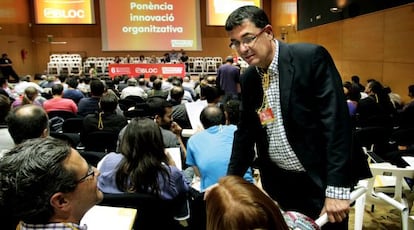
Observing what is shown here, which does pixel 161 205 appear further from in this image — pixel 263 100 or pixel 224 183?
pixel 224 183

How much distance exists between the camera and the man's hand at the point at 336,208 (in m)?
1.38

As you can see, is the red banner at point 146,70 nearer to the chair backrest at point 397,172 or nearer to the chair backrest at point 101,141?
the chair backrest at point 101,141

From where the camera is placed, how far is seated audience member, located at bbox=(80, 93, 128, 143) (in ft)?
13.0

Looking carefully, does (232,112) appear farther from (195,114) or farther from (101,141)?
(101,141)

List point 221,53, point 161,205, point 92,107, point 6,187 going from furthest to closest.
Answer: point 221,53 → point 92,107 → point 161,205 → point 6,187

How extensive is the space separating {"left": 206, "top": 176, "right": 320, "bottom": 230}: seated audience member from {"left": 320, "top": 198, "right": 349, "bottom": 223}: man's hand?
54 cm

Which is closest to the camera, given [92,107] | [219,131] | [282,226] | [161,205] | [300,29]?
[282,226]

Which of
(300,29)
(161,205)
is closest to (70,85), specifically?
(161,205)

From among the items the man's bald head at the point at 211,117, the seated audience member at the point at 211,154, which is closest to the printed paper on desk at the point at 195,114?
the man's bald head at the point at 211,117

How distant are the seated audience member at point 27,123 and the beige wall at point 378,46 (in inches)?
286

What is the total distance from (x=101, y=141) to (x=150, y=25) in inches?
539

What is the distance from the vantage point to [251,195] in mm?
918

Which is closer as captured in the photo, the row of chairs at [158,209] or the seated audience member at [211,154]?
the row of chairs at [158,209]

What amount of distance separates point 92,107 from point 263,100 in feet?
14.5
